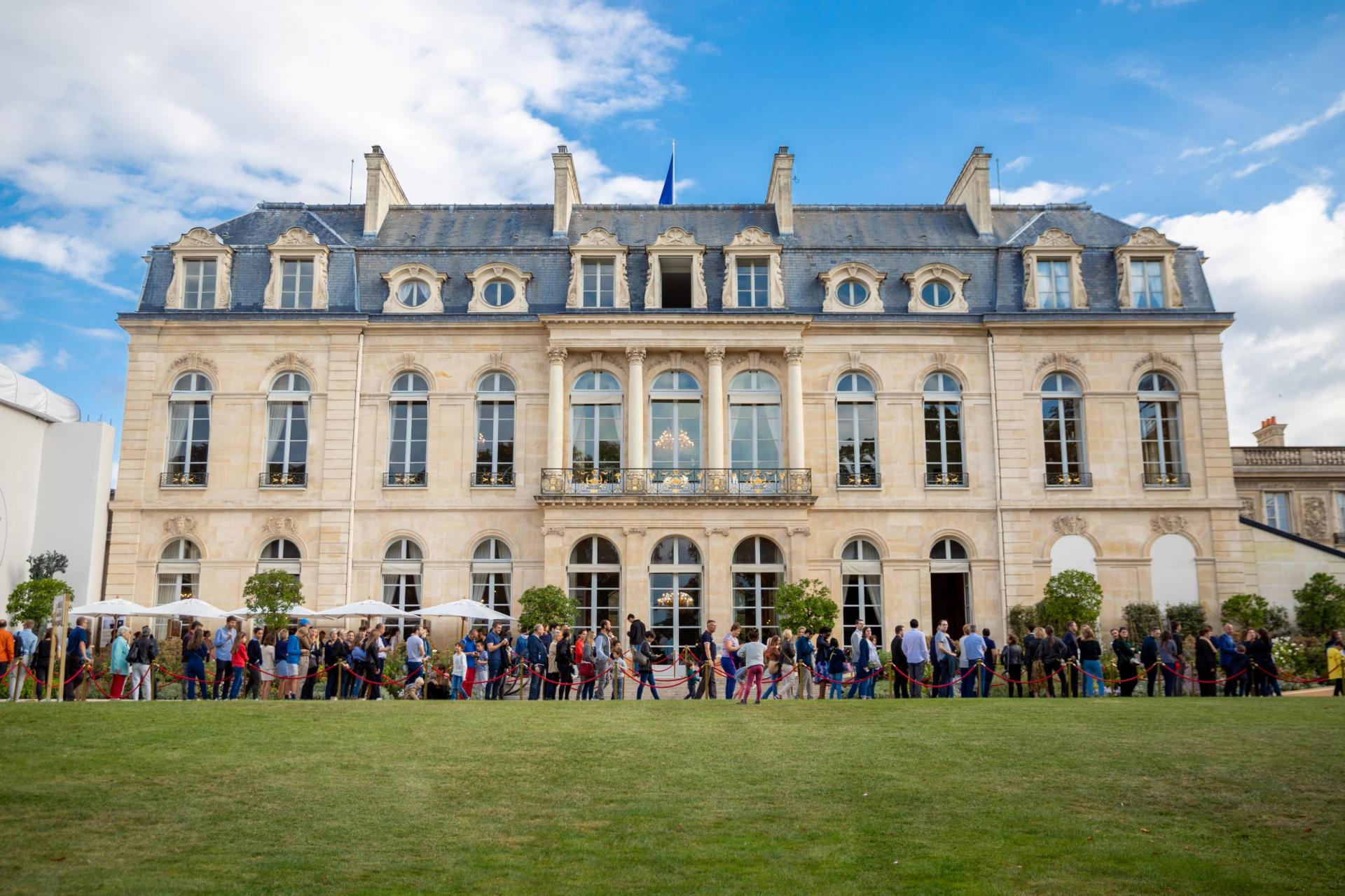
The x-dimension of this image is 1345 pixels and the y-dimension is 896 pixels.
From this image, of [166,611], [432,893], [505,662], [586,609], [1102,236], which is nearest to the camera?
[432,893]

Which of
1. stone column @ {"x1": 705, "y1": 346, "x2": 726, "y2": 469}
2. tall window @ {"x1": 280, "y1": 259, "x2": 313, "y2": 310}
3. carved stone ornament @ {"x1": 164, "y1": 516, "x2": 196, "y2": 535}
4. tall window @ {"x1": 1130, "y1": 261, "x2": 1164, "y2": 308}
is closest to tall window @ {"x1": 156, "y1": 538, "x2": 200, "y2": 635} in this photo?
carved stone ornament @ {"x1": 164, "y1": 516, "x2": 196, "y2": 535}

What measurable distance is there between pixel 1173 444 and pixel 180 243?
30.1 meters

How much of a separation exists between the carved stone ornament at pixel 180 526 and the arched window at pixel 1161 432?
27.5m

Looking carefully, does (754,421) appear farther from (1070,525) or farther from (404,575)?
(404,575)

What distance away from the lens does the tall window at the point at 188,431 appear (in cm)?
3212

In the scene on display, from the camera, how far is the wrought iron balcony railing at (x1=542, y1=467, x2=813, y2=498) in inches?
Answer: 1231

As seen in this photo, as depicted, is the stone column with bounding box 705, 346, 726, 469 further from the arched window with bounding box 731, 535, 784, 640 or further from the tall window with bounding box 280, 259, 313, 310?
the tall window with bounding box 280, 259, 313, 310

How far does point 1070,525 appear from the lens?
31969 millimetres

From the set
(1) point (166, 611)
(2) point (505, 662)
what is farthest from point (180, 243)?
(2) point (505, 662)

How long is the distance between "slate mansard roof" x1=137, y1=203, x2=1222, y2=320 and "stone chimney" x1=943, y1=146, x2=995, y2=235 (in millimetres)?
324

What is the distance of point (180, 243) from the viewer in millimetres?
33031

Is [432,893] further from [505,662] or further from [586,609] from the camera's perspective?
[586,609]

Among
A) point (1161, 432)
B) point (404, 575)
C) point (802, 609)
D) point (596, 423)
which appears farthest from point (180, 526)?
point (1161, 432)

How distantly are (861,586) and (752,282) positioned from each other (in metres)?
9.55
